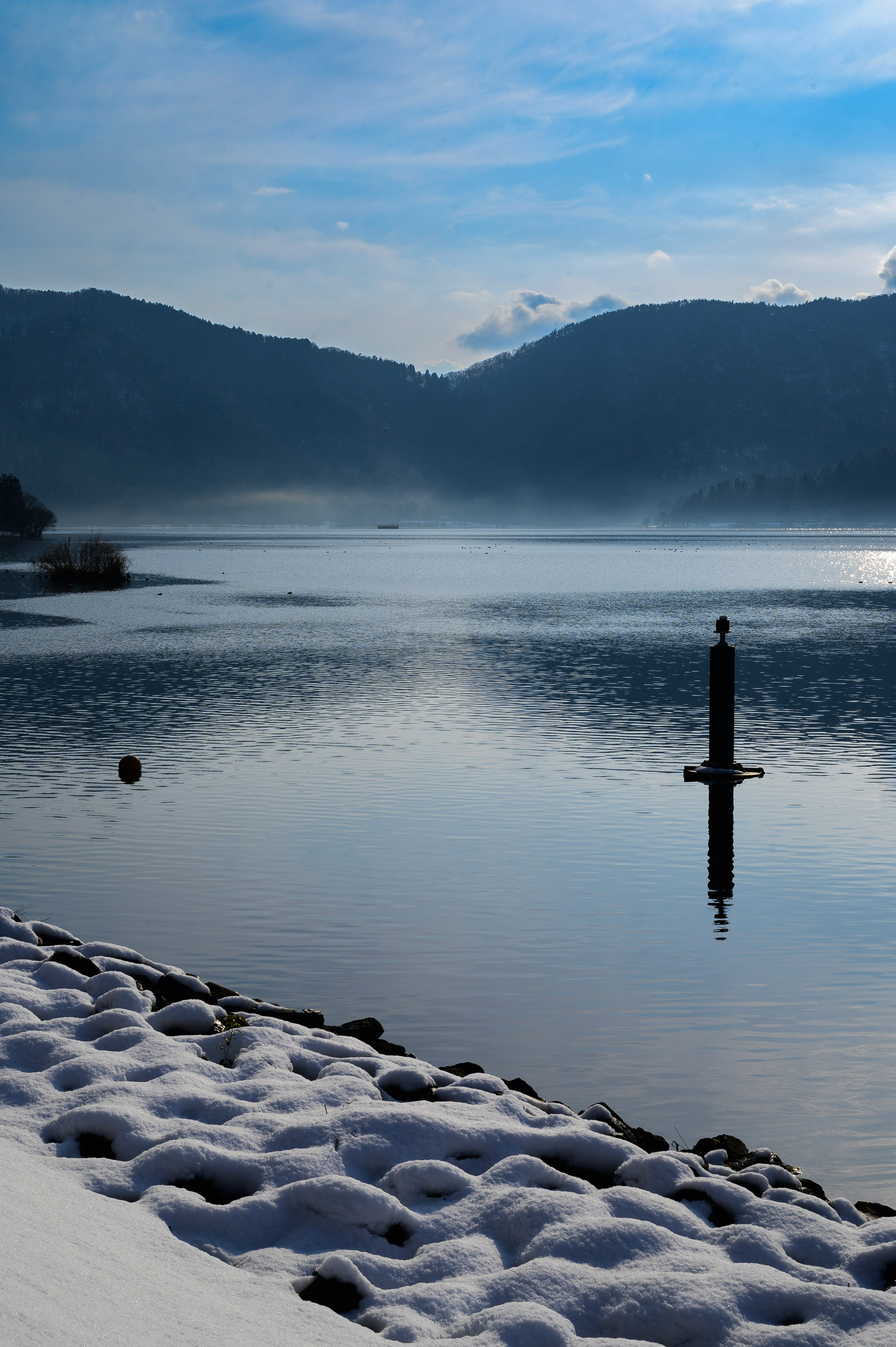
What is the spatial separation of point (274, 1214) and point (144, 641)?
42.5 meters

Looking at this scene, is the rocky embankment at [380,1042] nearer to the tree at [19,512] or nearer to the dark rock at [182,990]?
the dark rock at [182,990]

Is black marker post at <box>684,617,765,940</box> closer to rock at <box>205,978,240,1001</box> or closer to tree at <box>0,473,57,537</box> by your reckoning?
rock at <box>205,978,240,1001</box>

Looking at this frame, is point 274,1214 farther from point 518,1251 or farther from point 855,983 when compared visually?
point 855,983

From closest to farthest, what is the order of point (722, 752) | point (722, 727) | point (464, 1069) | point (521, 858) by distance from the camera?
point (464, 1069)
point (521, 858)
point (722, 752)
point (722, 727)

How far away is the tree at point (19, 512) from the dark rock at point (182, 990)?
173 m

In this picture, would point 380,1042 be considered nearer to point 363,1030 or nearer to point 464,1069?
point 363,1030

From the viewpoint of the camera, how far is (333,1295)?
247 inches

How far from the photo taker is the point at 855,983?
39.7 feet

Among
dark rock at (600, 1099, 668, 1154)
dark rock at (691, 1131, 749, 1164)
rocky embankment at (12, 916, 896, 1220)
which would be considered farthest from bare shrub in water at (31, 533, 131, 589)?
dark rock at (691, 1131, 749, 1164)

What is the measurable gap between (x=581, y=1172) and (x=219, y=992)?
14.4ft

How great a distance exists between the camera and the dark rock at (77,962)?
11477 mm

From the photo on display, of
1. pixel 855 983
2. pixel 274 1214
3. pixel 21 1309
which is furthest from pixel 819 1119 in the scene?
pixel 21 1309

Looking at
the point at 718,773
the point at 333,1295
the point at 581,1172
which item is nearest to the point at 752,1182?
the point at 581,1172

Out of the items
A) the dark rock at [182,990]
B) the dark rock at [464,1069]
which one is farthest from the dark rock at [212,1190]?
the dark rock at [182,990]
